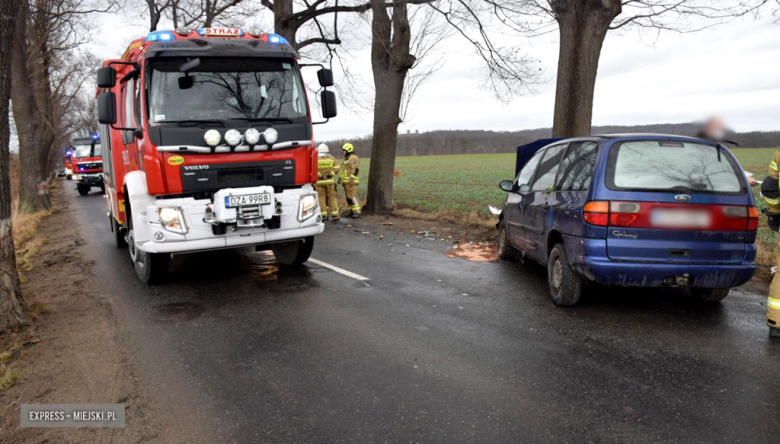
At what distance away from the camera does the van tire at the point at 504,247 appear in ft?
25.9

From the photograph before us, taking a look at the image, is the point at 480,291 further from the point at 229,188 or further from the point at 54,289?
the point at 54,289

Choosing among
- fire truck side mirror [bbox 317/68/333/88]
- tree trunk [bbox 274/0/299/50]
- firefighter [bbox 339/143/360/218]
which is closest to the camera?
fire truck side mirror [bbox 317/68/333/88]

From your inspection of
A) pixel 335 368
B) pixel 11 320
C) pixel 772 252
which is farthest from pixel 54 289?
pixel 772 252

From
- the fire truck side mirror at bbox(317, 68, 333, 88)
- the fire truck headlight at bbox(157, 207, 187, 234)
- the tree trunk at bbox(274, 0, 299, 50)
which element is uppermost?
the tree trunk at bbox(274, 0, 299, 50)

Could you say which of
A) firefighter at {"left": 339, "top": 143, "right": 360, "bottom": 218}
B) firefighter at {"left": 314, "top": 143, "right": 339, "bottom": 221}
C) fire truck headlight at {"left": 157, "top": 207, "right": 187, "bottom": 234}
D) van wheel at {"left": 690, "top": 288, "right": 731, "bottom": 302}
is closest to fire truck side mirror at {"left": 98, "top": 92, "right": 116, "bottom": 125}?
fire truck headlight at {"left": 157, "top": 207, "right": 187, "bottom": 234}

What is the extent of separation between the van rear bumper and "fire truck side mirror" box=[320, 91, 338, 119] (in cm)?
400

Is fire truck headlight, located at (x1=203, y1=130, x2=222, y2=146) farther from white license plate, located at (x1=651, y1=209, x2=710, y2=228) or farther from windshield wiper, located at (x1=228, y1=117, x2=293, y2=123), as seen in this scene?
white license plate, located at (x1=651, y1=209, x2=710, y2=228)

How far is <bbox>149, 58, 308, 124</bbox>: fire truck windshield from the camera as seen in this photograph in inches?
244

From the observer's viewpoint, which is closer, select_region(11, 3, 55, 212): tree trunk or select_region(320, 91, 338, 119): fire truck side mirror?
select_region(320, 91, 338, 119): fire truck side mirror

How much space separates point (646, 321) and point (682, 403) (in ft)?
5.66

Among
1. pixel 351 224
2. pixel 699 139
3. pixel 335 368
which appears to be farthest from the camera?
pixel 351 224

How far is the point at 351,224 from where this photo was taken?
12617 millimetres

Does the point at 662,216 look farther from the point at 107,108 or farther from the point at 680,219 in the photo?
the point at 107,108

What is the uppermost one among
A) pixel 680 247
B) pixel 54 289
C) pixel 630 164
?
pixel 630 164
